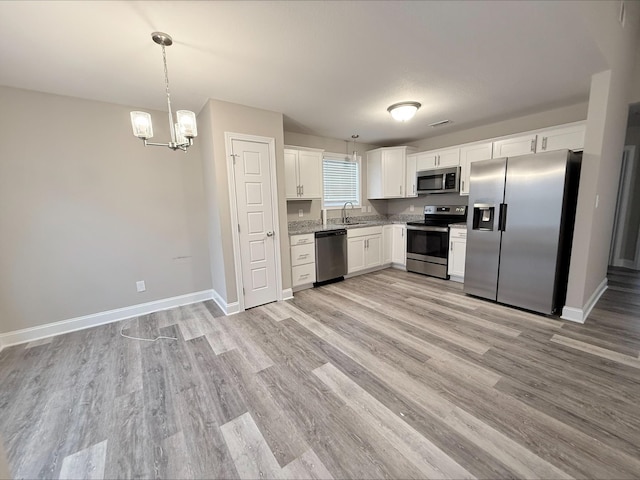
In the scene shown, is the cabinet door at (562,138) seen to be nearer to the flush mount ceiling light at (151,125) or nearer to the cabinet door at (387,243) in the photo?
the cabinet door at (387,243)

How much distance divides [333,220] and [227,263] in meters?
2.44

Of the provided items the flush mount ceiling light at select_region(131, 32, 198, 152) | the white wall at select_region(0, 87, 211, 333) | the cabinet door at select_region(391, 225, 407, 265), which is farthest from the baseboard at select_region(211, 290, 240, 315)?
the cabinet door at select_region(391, 225, 407, 265)

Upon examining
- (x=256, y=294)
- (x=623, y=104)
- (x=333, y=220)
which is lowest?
(x=256, y=294)

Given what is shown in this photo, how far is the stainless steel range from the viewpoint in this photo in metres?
4.19

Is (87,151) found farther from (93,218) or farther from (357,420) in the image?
(357,420)

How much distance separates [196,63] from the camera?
6.97 feet

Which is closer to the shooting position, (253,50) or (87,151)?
(253,50)

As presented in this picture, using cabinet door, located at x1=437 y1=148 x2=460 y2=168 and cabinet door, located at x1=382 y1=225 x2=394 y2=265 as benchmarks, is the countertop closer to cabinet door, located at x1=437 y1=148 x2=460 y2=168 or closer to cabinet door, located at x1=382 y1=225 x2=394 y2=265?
cabinet door, located at x1=382 y1=225 x2=394 y2=265

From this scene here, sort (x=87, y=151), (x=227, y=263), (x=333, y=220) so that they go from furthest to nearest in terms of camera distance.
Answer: (x=333, y=220) → (x=227, y=263) → (x=87, y=151)

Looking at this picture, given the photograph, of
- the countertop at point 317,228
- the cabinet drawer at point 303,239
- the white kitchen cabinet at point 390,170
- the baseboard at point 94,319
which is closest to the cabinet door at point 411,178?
the white kitchen cabinet at point 390,170

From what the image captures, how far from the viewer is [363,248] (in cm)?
457

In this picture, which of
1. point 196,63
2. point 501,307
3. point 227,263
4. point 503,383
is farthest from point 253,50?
point 501,307

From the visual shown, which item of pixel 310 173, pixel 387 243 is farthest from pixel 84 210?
pixel 387 243

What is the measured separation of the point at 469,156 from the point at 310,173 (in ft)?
8.39
